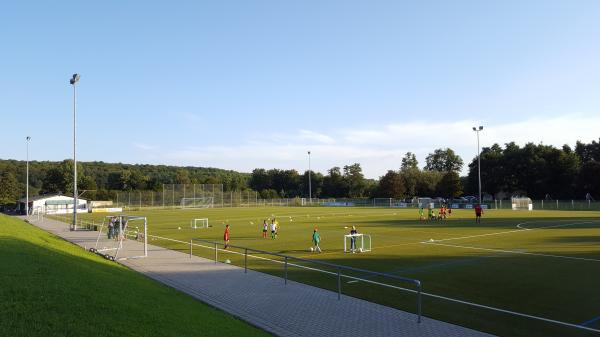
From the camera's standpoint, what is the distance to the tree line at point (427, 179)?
298 feet

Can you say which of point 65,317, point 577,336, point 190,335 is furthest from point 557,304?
point 65,317

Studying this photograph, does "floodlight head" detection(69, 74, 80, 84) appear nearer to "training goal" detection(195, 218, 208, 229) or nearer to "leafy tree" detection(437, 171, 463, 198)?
"training goal" detection(195, 218, 208, 229)

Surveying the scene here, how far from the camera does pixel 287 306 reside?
1187 cm

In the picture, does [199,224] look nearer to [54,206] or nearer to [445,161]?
[54,206]

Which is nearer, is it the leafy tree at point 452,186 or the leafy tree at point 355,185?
the leafy tree at point 452,186

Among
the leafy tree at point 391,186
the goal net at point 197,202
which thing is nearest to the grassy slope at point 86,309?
the goal net at point 197,202

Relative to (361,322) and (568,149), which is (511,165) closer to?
(568,149)

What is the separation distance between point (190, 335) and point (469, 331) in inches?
235

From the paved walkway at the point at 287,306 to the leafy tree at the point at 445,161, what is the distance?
144 m

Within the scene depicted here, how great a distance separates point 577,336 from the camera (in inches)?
382

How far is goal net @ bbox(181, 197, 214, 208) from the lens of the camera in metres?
94.7

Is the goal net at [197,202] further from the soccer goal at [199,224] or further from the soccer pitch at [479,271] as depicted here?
the soccer pitch at [479,271]

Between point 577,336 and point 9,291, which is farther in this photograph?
point 577,336

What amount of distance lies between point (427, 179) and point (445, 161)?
1530 inches
